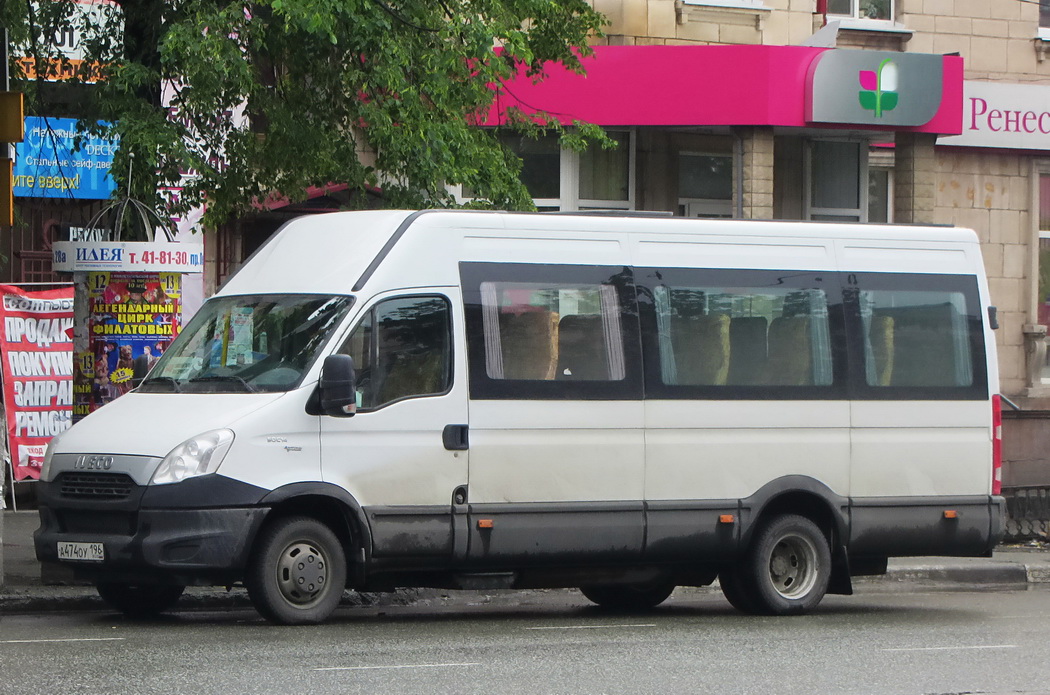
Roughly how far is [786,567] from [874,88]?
9591 mm

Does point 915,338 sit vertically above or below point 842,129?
below

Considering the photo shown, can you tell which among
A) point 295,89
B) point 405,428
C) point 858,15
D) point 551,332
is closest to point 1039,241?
point 858,15

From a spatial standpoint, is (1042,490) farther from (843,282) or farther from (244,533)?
(244,533)

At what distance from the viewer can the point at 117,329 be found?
1320cm

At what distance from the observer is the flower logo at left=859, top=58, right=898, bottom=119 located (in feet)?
66.2

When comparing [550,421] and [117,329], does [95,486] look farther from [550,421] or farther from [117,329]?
[117,329]

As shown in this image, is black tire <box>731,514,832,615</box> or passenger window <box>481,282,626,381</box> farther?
black tire <box>731,514,832,615</box>

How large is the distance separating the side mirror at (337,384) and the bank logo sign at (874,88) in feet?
36.3

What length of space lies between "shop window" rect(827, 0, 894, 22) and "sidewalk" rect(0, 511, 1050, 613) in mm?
7584

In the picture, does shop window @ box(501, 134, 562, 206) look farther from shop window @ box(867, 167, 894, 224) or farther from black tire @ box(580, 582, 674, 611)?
black tire @ box(580, 582, 674, 611)

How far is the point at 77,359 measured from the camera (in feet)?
43.6

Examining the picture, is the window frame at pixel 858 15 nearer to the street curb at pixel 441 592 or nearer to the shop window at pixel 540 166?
the shop window at pixel 540 166

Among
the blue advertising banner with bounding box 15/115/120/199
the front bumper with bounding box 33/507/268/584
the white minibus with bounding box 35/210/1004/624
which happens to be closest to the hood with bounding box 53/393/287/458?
the white minibus with bounding box 35/210/1004/624

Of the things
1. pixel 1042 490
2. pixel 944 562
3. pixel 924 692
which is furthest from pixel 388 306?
pixel 1042 490
